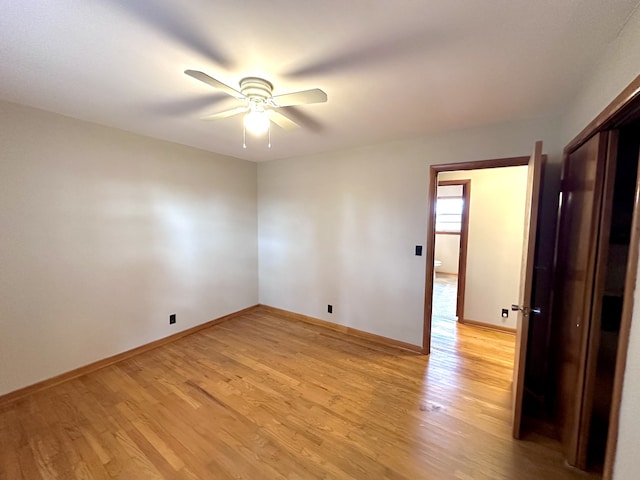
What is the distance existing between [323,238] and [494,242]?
7.32ft

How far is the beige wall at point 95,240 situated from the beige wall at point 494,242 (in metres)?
3.42

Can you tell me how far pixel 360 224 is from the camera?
125 inches

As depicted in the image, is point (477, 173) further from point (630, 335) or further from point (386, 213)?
point (630, 335)

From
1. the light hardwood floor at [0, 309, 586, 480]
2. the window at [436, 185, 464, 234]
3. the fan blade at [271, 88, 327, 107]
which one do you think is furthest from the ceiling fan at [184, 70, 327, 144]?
the window at [436, 185, 464, 234]

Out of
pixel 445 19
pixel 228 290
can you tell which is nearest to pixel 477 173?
pixel 445 19

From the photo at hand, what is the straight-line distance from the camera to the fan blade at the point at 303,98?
1.40 m

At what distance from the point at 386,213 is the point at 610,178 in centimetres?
180

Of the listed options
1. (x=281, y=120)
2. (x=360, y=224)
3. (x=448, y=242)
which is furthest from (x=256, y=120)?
(x=448, y=242)

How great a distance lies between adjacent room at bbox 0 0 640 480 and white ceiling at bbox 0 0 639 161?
1 centimetres

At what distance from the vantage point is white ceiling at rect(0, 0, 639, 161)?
1.07 metres

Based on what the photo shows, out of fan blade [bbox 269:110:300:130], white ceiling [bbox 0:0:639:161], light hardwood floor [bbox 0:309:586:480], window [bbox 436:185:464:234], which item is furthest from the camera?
window [bbox 436:185:464:234]

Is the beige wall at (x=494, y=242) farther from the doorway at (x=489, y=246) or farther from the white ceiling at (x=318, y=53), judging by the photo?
the white ceiling at (x=318, y=53)

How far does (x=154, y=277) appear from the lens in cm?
292

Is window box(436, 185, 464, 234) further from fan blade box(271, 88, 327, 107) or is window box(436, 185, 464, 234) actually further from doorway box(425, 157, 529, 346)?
fan blade box(271, 88, 327, 107)
